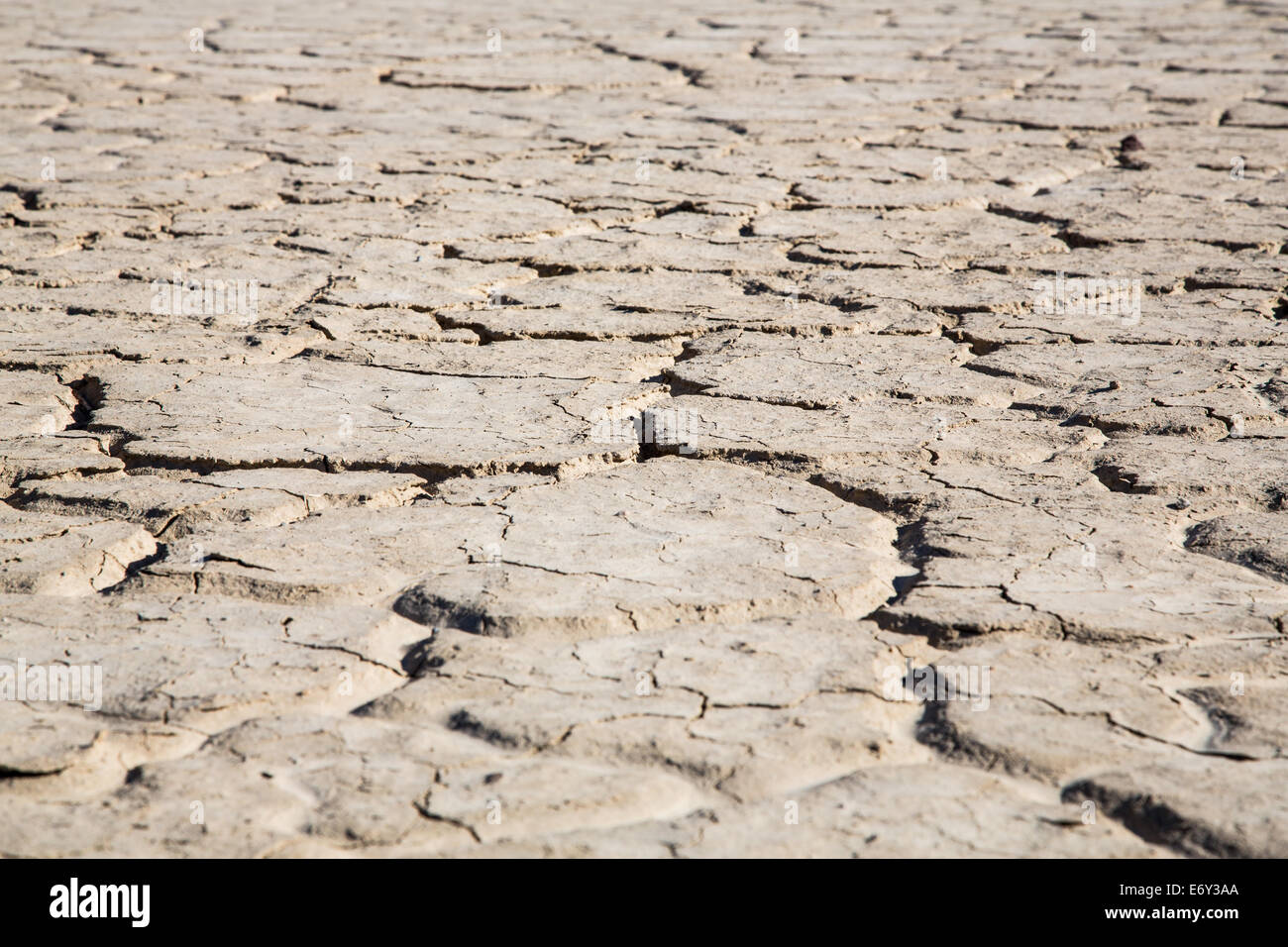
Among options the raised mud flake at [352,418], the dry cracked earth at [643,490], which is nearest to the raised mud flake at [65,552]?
the dry cracked earth at [643,490]

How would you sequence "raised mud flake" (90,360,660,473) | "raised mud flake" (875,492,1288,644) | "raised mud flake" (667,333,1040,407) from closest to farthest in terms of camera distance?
1. "raised mud flake" (875,492,1288,644)
2. "raised mud flake" (90,360,660,473)
3. "raised mud flake" (667,333,1040,407)

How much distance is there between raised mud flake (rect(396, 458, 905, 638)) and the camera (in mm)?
1904

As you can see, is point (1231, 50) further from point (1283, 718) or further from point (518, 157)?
point (1283, 718)

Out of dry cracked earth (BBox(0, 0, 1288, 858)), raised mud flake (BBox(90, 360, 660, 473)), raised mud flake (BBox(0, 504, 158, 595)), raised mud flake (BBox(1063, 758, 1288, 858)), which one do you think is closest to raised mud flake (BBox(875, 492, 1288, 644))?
dry cracked earth (BBox(0, 0, 1288, 858))

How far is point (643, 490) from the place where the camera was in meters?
2.32

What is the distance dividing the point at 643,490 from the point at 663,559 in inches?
10.9

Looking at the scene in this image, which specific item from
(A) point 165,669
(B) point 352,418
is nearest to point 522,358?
(B) point 352,418

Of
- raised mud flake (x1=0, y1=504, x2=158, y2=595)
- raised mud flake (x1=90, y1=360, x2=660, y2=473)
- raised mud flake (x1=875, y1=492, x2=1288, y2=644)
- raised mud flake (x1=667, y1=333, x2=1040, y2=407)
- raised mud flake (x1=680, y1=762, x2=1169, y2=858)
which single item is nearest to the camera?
raised mud flake (x1=680, y1=762, x2=1169, y2=858)

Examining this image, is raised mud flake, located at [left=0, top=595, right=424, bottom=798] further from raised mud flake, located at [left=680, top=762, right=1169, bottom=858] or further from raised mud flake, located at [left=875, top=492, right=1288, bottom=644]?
raised mud flake, located at [left=875, top=492, right=1288, bottom=644]

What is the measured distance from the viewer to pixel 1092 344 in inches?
119

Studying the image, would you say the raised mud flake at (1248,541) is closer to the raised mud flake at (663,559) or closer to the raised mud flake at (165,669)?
the raised mud flake at (663,559)

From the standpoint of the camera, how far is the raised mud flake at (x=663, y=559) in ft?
6.25

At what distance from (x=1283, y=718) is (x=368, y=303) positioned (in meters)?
2.24
